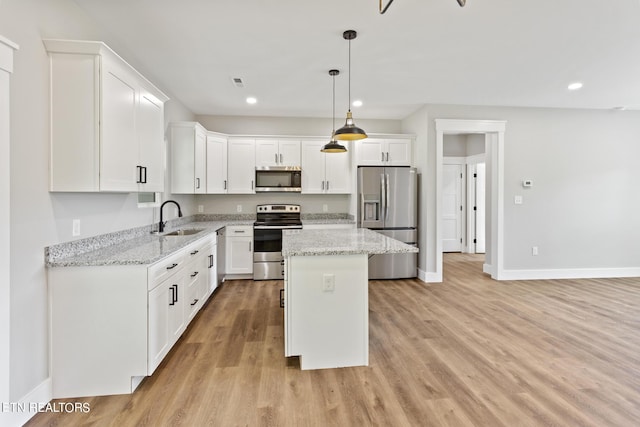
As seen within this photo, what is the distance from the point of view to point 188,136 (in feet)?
13.9

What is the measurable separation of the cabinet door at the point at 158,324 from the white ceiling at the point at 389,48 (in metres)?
2.12

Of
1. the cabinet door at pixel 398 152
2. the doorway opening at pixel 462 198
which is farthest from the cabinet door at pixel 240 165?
the doorway opening at pixel 462 198

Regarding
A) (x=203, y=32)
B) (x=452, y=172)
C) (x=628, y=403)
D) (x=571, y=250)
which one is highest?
(x=203, y=32)

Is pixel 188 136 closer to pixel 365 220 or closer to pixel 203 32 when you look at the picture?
pixel 203 32

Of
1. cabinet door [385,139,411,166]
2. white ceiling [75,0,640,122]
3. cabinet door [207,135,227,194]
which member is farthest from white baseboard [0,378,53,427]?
cabinet door [385,139,411,166]

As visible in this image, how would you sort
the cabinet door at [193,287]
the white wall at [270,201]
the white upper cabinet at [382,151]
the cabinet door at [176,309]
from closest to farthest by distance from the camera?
the cabinet door at [176,309], the cabinet door at [193,287], the white upper cabinet at [382,151], the white wall at [270,201]

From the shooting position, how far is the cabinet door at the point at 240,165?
4.94 m

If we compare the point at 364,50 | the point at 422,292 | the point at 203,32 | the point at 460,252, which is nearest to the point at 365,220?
the point at 422,292

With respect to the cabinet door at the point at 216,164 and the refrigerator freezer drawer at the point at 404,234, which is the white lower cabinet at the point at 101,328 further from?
the refrigerator freezer drawer at the point at 404,234

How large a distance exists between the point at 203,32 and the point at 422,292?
390 cm

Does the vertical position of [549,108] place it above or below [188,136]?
above

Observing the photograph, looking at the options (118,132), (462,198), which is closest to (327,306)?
(118,132)

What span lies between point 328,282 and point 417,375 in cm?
93

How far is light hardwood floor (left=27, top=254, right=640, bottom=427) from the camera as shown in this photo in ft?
5.85
